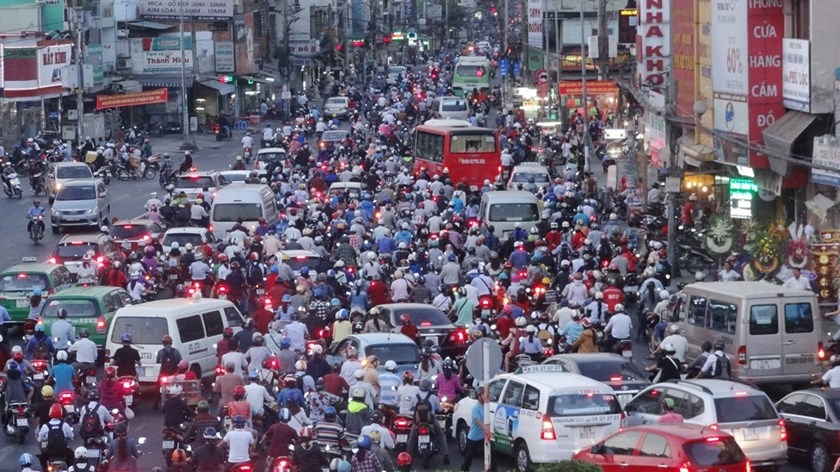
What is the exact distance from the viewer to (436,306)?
28891mm

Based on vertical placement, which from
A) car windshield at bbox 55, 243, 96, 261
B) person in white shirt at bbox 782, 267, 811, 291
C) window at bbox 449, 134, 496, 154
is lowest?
car windshield at bbox 55, 243, 96, 261

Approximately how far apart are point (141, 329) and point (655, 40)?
86.6ft

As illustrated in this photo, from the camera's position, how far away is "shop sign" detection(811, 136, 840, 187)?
105ft

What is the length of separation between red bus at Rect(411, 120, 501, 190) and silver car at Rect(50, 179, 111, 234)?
10088mm

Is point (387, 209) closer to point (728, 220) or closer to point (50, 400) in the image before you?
point (728, 220)

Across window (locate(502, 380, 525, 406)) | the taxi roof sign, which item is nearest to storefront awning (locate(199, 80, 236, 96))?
the taxi roof sign

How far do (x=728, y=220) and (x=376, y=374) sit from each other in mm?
15239

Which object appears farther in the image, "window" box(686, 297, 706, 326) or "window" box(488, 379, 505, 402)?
"window" box(686, 297, 706, 326)

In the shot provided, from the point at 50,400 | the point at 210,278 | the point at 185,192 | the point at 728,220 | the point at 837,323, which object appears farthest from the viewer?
the point at 185,192

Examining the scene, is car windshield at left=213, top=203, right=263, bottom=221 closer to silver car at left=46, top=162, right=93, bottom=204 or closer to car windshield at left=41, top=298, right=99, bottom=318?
car windshield at left=41, top=298, right=99, bottom=318

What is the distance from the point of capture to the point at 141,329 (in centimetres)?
2527

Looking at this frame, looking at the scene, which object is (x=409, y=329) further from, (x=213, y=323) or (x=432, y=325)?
(x=213, y=323)

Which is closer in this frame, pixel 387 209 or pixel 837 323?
pixel 837 323

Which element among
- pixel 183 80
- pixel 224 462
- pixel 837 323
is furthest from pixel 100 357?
pixel 183 80
